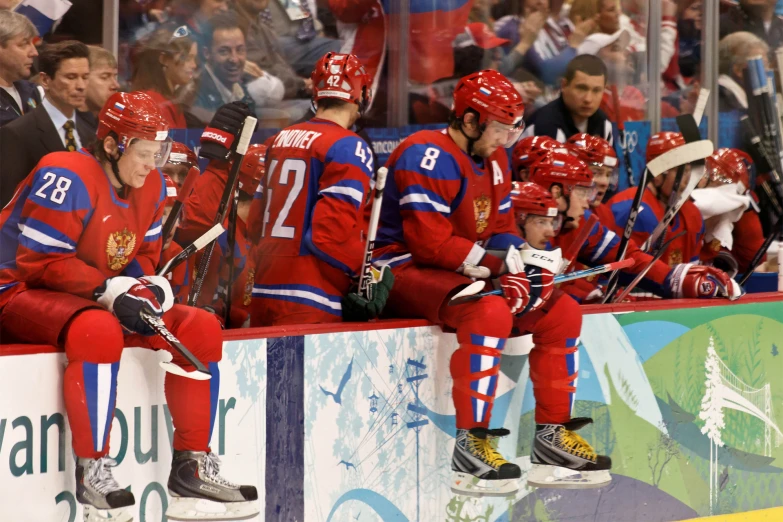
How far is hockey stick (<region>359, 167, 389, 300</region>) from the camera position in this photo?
310 centimetres

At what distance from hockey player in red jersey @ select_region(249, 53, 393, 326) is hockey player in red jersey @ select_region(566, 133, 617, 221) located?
106 centimetres

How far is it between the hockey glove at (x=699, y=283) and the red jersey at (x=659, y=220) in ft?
0.78

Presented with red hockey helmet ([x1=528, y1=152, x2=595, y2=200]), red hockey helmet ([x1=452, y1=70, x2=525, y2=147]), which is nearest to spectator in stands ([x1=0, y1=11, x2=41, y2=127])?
red hockey helmet ([x1=452, y1=70, x2=525, y2=147])

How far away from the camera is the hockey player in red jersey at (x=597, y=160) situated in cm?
409

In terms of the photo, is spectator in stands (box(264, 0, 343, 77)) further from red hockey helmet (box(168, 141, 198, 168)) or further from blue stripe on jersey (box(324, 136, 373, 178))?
blue stripe on jersey (box(324, 136, 373, 178))

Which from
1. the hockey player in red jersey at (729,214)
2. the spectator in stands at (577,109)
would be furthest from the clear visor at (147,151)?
the hockey player in red jersey at (729,214)

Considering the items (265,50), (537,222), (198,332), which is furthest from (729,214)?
(198,332)

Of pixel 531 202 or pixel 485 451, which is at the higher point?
pixel 531 202

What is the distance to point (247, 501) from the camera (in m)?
2.66

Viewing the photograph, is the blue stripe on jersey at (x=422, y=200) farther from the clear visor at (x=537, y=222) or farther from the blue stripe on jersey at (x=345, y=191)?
the clear visor at (x=537, y=222)

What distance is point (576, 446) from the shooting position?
326 cm

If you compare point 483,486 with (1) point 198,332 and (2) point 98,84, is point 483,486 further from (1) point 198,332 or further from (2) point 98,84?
(2) point 98,84

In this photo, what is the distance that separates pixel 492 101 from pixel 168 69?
915 millimetres

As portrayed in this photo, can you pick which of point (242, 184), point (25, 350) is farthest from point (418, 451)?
point (25, 350)
